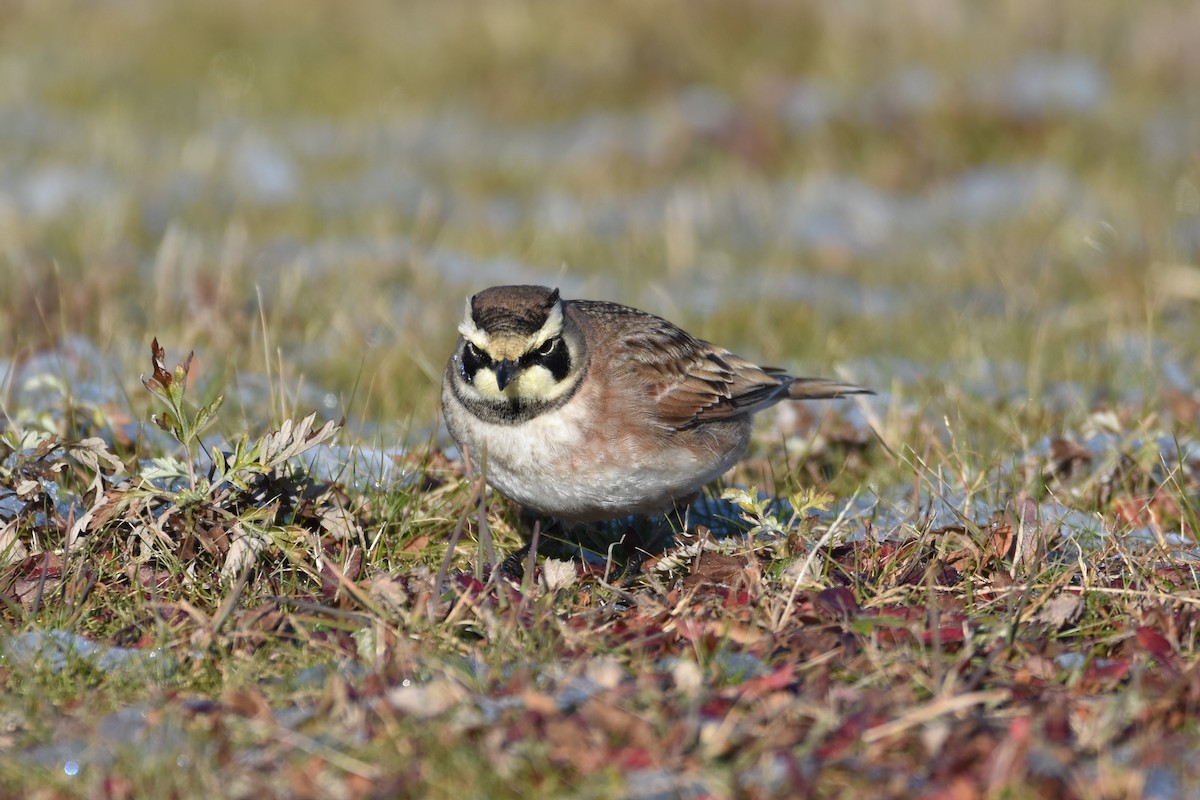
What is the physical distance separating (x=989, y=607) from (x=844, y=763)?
118cm

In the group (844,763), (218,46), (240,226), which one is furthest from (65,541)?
(218,46)

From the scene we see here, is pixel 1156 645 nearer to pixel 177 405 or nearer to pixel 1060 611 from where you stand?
pixel 1060 611

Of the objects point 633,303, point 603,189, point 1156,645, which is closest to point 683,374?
point 1156,645

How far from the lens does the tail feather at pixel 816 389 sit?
245 inches

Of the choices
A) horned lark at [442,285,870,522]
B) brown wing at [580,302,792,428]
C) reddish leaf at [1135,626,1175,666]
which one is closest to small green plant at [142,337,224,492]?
horned lark at [442,285,870,522]

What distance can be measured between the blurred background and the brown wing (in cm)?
83

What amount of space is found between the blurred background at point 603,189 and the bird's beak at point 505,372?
1.33 metres

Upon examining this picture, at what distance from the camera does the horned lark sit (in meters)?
4.97

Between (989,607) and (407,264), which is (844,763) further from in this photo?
(407,264)

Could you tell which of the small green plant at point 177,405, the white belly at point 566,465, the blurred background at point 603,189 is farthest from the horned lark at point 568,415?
the blurred background at point 603,189

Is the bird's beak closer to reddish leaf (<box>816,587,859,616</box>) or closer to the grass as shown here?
the grass

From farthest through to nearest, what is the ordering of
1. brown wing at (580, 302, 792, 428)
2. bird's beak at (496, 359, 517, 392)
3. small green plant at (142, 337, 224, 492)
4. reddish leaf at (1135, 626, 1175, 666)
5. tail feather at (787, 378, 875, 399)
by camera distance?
tail feather at (787, 378, 875, 399) → brown wing at (580, 302, 792, 428) → bird's beak at (496, 359, 517, 392) → small green plant at (142, 337, 224, 492) → reddish leaf at (1135, 626, 1175, 666)

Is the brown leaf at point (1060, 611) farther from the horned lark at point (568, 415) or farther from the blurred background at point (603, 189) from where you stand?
the blurred background at point (603, 189)

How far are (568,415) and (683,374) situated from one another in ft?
2.52
